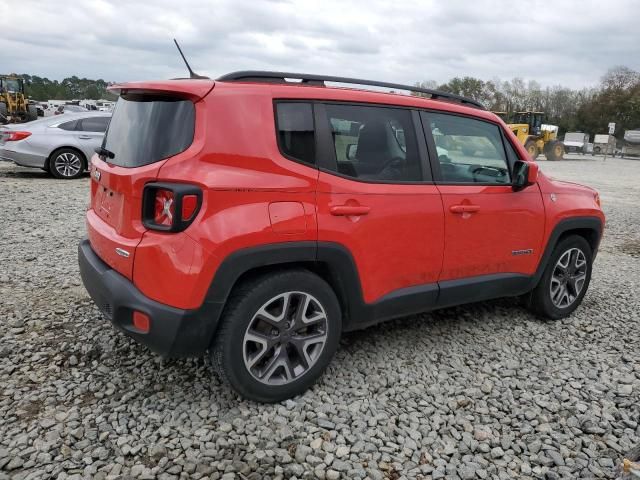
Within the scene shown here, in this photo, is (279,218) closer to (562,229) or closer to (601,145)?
(562,229)

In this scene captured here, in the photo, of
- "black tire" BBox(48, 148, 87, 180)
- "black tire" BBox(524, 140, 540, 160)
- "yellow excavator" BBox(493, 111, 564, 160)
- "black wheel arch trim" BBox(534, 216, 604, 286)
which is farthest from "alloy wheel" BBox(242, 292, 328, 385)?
"black tire" BBox(524, 140, 540, 160)

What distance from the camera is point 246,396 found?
2803 millimetres

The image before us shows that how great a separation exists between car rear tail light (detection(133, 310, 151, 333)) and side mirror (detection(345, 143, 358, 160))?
1442 mm

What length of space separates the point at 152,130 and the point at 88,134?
986cm

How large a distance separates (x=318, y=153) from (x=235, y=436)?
1.59 meters

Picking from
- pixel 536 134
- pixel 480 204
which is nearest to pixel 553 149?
pixel 536 134

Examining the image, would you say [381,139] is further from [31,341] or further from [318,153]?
[31,341]

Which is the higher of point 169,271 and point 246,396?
point 169,271

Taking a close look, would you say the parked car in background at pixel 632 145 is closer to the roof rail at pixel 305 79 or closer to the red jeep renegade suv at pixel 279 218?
the roof rail at pixel 305 79

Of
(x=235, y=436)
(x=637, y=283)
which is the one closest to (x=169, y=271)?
(x=235, y=436)

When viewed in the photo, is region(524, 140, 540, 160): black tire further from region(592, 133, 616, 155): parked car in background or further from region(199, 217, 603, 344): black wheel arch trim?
region(199, 217, 603, 344): black wheel arch trim

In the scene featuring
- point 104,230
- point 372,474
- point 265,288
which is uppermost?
point 104,230

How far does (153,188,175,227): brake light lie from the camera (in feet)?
8.20

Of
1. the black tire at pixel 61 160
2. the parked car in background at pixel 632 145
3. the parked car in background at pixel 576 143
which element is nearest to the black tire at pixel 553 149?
the parked car in background at pixel 576 143
